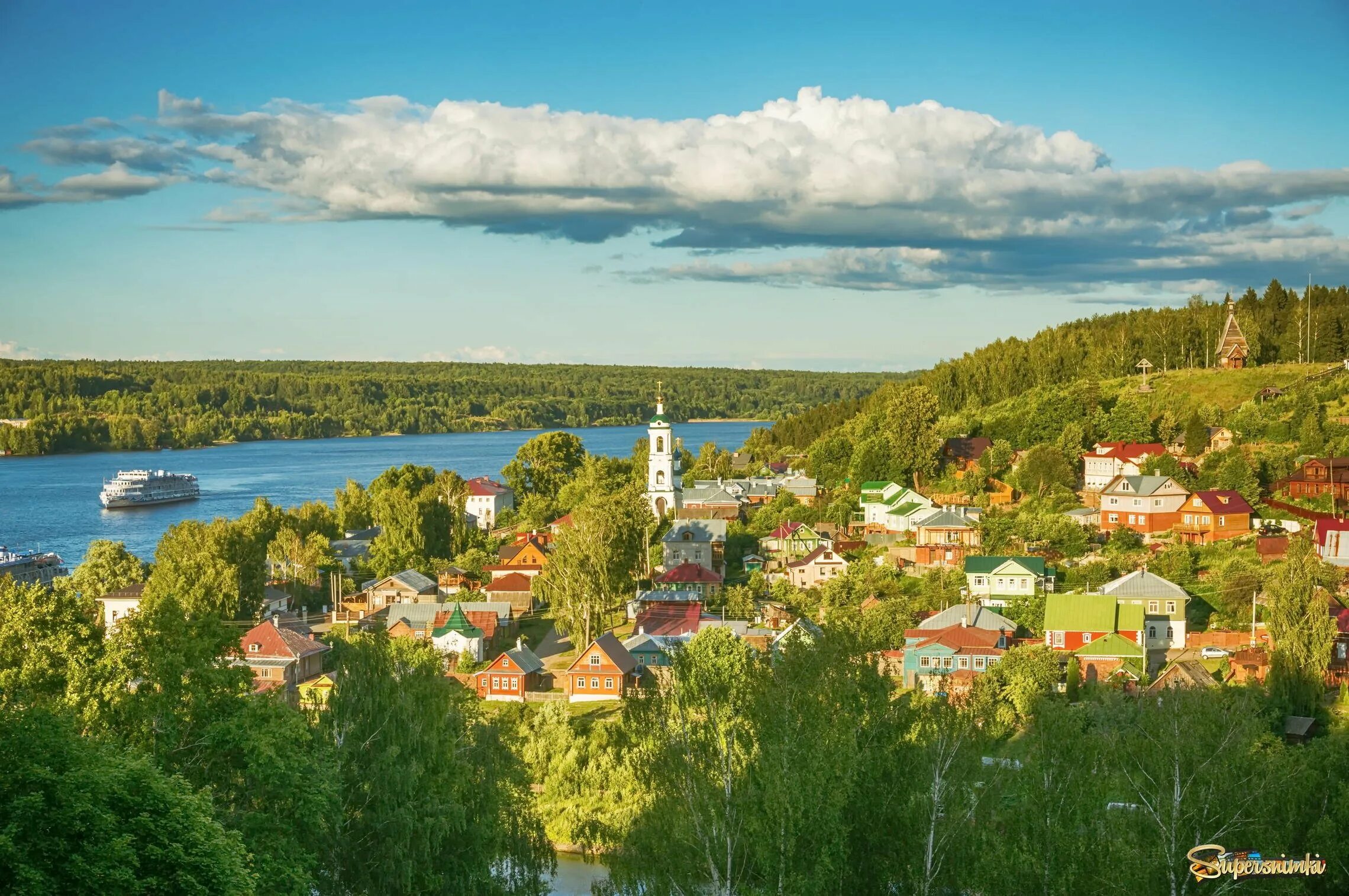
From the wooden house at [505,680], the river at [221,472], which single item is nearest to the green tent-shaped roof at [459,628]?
the wooden house at [505,680]

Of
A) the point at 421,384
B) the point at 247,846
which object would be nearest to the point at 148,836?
the point at 247,846

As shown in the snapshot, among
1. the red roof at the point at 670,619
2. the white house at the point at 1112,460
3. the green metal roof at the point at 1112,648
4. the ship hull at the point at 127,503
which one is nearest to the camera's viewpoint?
the green metal roof at the point at 1112,648

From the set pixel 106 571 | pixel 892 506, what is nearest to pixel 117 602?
pixel 106 571

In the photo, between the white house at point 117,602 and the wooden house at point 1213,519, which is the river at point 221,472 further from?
the wooden house at point 1213,519

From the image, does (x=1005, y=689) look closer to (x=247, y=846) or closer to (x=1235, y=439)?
(x=247, y=846)

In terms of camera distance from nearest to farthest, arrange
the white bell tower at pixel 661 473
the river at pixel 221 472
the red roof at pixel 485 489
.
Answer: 1. the white bell tower at pixel 661 473
2. the red roof at pixel 485 489
3. the river at pixel 221 472

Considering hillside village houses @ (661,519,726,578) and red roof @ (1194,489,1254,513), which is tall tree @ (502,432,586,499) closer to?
hillside village houses @ (661,519,726,578)

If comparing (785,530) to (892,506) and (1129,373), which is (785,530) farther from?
(1129,373)

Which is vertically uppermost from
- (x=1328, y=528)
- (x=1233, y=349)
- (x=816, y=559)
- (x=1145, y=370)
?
(x=1233, y=349)
